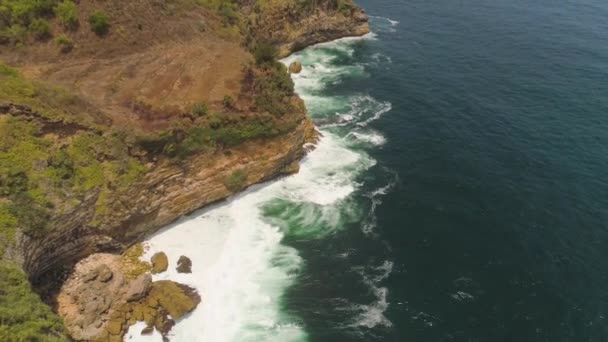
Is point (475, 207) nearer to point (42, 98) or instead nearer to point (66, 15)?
point (42, 98)

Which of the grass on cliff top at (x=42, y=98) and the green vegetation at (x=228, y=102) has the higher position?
the grass on cliff top at (x=42, y=98)

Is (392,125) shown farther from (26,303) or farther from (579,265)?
(26,303)

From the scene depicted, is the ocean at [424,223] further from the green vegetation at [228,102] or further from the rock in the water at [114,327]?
the green vegetation at [228,102]

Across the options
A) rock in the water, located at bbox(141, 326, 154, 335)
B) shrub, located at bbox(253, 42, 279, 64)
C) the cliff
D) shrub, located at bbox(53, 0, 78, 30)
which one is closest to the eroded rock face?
rock in the water, located at bbox(141, 326, 154, 335)

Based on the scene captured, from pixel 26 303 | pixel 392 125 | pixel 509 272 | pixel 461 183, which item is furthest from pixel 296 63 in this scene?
pixel 26 303

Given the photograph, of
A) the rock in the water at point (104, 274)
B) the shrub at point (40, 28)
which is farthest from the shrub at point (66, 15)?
the rock in the water at point (104, 274)

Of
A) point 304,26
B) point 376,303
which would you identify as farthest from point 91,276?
point 304,26

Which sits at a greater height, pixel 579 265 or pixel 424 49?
pixel 424 49
